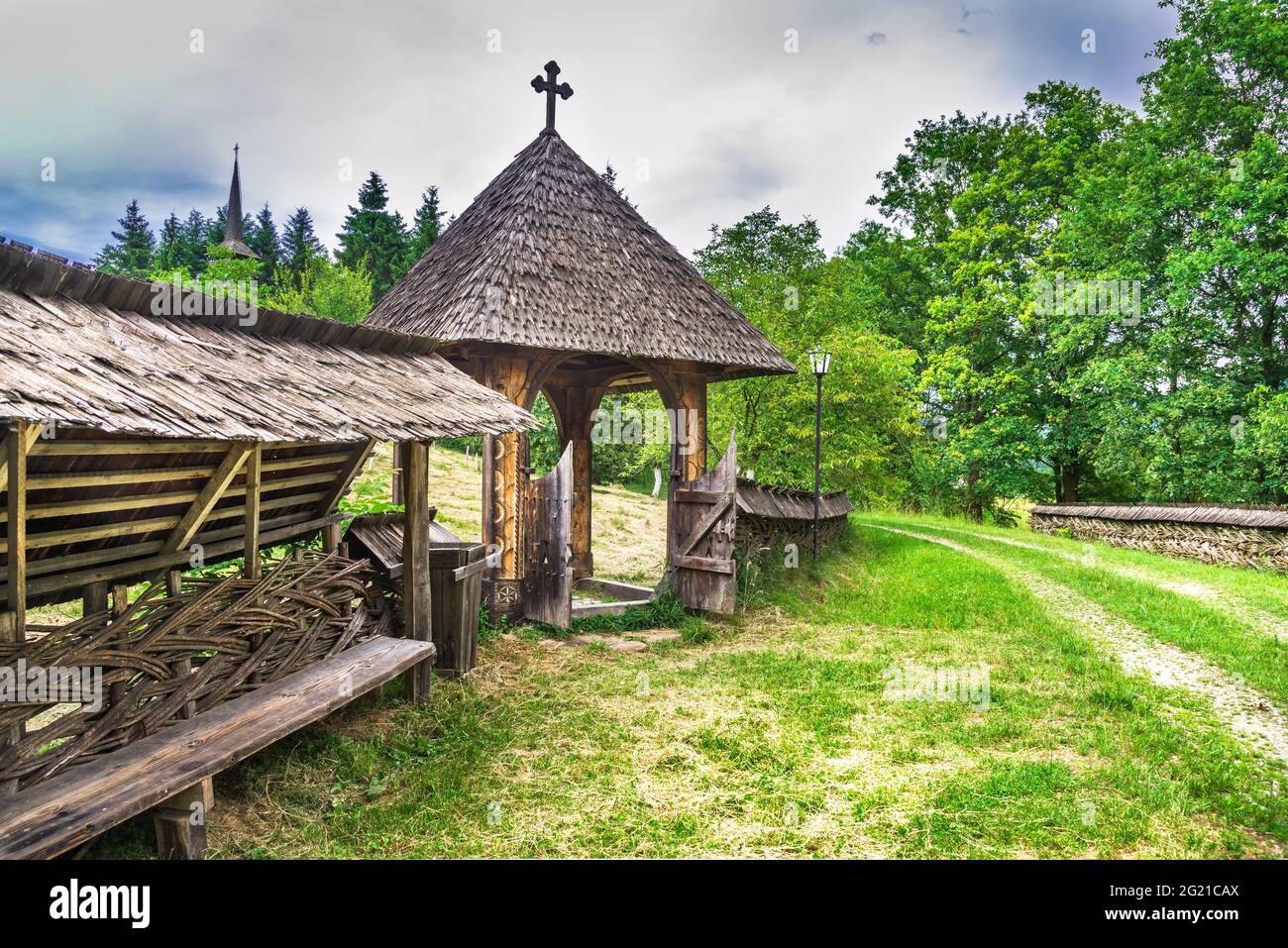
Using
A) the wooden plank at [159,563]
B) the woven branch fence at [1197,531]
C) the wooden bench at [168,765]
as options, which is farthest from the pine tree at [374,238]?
the wooden bench at [168,765]

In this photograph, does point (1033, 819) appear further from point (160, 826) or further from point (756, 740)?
point (160, 826)

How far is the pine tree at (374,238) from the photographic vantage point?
47.1 metres

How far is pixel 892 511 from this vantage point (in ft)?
86.7

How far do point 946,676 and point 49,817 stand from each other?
6898 millimetres

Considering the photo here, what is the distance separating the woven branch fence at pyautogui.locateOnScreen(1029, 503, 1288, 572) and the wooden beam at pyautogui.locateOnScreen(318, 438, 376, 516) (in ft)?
52.4

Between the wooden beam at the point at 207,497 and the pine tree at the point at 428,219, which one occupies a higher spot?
the pine tree at the point at 428,219

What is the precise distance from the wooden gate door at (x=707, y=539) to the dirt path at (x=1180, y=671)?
440cm

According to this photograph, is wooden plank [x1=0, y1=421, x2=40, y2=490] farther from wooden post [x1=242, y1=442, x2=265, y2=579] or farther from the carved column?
the carved column

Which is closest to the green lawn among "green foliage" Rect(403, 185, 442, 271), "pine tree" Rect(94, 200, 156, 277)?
"green foliage" Rect(403, 185, 442, 271)

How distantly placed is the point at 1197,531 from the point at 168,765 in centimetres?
1902

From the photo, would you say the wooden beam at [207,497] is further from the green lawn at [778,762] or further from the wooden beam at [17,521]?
the green lawn at [778,762]

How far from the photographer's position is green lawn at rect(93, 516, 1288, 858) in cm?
415
